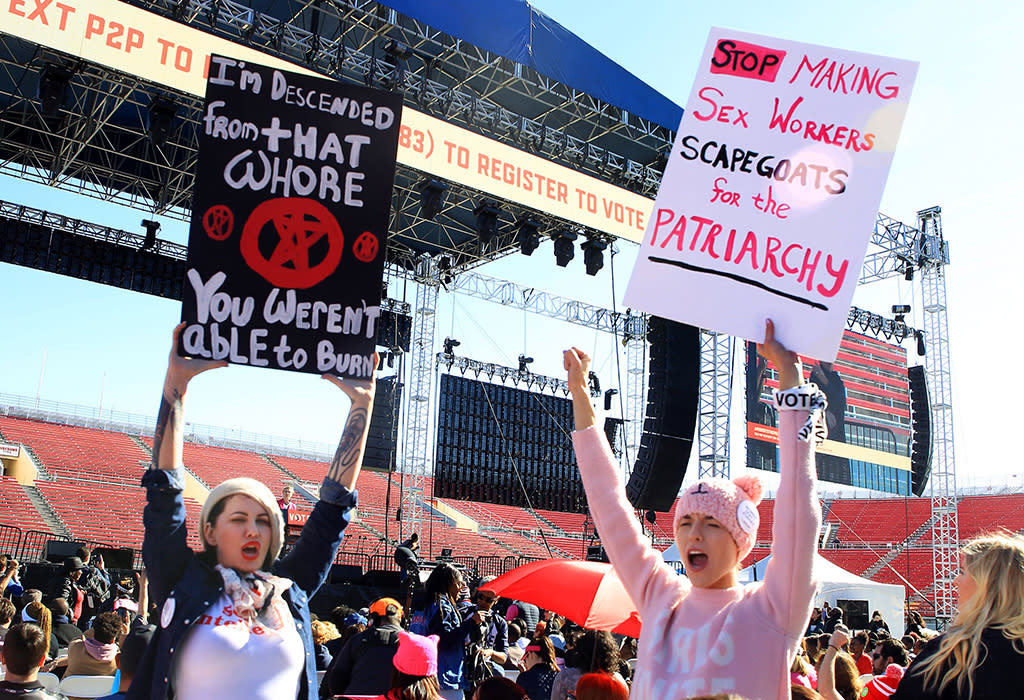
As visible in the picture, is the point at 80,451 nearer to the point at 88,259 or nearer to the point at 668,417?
the point at 88,259

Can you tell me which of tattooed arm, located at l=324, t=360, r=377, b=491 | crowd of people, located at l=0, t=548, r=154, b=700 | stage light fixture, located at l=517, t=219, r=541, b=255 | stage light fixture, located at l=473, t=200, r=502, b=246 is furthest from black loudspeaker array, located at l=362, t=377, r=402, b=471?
tattooed arm, located at l=324, t=360, r=377, b=491

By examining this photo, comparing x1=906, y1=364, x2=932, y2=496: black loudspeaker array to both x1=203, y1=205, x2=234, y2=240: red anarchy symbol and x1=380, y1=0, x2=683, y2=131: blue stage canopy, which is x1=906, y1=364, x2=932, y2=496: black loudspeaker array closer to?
x1=380, y1=0, x2=683, y2=131: blue stage canopy

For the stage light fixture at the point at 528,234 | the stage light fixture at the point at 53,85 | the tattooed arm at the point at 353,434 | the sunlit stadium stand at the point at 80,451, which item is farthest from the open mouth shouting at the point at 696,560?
the sunlit stadium stand at the point at 80,451

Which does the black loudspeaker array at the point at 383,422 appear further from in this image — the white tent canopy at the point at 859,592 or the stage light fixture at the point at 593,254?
the white tent canopy at the point at 859,592

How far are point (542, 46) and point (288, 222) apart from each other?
11841mm

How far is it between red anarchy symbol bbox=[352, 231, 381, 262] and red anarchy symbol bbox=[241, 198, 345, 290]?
0.05m

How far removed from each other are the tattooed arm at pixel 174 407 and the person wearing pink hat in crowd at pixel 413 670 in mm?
1090

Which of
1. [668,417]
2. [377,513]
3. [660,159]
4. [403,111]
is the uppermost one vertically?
[660,159]

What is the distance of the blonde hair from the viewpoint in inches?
93.2

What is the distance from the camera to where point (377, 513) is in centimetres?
3061

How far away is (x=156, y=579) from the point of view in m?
2.41

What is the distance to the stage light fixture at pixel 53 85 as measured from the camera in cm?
1099

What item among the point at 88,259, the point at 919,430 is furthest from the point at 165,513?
the point at 919,430

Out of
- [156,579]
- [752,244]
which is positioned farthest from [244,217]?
[752,244]
